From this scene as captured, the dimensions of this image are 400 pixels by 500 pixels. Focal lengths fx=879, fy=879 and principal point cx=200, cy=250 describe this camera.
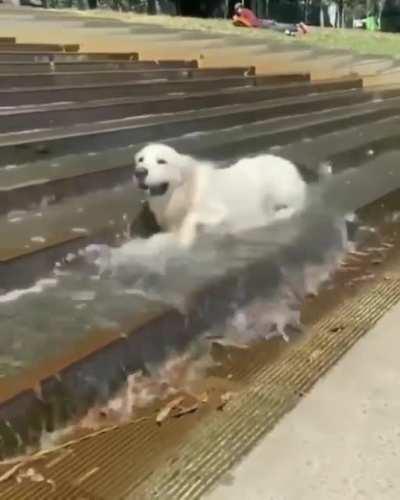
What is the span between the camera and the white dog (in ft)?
15.9

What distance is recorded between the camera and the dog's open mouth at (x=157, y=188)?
4.87 m

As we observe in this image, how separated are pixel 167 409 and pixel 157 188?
185cm

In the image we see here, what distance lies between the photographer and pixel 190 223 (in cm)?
497

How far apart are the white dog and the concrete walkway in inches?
62.5

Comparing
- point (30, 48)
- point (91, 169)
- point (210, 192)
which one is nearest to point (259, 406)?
point (210, 192)

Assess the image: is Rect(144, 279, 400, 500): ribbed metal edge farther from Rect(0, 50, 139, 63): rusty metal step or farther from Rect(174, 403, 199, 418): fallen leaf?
Rect(0, 50, 139, 63): rusty metal step

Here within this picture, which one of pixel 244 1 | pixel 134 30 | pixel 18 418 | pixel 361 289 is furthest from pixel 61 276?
pixel 244 1

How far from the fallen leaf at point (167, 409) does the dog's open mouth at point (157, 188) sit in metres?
1.72

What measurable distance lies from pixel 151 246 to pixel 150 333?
126cm

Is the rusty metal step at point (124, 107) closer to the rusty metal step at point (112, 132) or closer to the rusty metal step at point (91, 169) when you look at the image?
the rusty metal step at point (112, 132)

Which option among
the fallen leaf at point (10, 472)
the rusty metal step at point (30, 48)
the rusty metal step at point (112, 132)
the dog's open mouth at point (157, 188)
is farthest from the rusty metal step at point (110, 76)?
the fallen leaf at point (10, 472)

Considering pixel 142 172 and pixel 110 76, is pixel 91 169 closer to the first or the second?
pixel 142 172

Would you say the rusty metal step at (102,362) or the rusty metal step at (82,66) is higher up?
the rusty metal step at (82,66)

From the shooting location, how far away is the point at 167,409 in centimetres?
331
